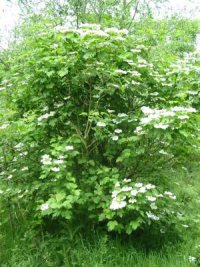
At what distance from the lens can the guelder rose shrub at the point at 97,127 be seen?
3232 millimetres

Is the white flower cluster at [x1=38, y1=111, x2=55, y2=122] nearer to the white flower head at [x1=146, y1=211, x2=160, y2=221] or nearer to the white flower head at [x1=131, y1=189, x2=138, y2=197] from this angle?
the white flower head at [x1=131, y1=189, x2=138, y2=197]

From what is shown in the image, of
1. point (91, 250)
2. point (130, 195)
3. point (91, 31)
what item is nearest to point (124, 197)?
point (130, 195)

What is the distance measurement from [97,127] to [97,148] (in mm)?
509

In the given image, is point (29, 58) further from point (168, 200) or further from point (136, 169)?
point (168, 200)

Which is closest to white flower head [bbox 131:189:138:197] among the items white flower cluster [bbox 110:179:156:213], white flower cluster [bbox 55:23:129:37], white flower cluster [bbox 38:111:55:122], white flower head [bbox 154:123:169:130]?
white flower cluster [bbox 110:179:156:213]

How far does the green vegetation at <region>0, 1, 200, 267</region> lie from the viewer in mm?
3277

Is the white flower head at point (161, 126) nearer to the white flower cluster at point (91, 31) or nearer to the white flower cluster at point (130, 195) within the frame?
the white flower cluster at point (130, 195)

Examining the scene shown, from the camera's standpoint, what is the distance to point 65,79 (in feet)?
11.9

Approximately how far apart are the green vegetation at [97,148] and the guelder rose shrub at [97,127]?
12 millimetres

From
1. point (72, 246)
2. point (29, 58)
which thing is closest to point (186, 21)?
point (29, 58)

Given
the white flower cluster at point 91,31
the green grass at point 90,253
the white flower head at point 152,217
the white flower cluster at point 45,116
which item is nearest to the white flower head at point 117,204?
the green grass at point 90,253

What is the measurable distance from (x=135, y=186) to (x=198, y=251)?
98 centimetres

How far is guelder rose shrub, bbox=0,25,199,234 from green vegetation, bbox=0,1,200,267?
0.01m

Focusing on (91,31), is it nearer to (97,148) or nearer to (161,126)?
(161,126)
